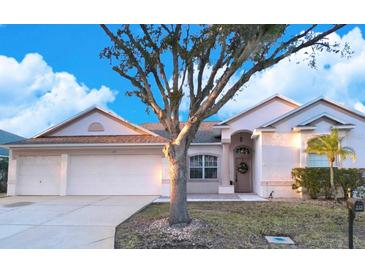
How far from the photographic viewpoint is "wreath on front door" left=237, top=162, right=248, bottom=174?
1884 centimetres

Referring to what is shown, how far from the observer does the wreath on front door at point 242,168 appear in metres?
18.8

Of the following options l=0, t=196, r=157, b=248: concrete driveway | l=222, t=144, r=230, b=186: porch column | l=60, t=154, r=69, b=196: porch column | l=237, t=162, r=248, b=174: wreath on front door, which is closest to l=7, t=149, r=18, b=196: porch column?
l=60, t=154, r=69, b=196: porch column

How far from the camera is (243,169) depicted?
61.9 ft

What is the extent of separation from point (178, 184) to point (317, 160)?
31.2 feet

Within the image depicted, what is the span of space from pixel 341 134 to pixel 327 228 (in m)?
7.88

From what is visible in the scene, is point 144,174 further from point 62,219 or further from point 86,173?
point 62,219

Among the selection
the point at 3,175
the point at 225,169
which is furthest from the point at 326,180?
the point at 3,175

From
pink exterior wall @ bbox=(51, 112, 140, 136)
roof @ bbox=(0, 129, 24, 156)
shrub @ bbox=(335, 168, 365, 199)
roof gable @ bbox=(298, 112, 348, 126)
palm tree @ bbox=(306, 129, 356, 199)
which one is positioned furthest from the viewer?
roof @ bbox=(0, 129, 24, 156)

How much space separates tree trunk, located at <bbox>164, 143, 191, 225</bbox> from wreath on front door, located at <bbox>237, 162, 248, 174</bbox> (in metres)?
11.7

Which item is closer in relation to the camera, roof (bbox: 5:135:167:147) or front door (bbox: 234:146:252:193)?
roof (bbox: 5:135:167:147)

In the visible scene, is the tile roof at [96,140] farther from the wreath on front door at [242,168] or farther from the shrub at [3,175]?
the wreath on front door at [242,168]

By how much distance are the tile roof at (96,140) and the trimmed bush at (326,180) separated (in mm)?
7427

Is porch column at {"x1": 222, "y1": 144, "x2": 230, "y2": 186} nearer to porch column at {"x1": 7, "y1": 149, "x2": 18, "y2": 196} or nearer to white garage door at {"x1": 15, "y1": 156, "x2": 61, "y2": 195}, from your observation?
white garage door at {"x1": 15, "y1": 156, "x2": 61, "y2": 195}

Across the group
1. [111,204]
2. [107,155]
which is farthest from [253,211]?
[107,155]
